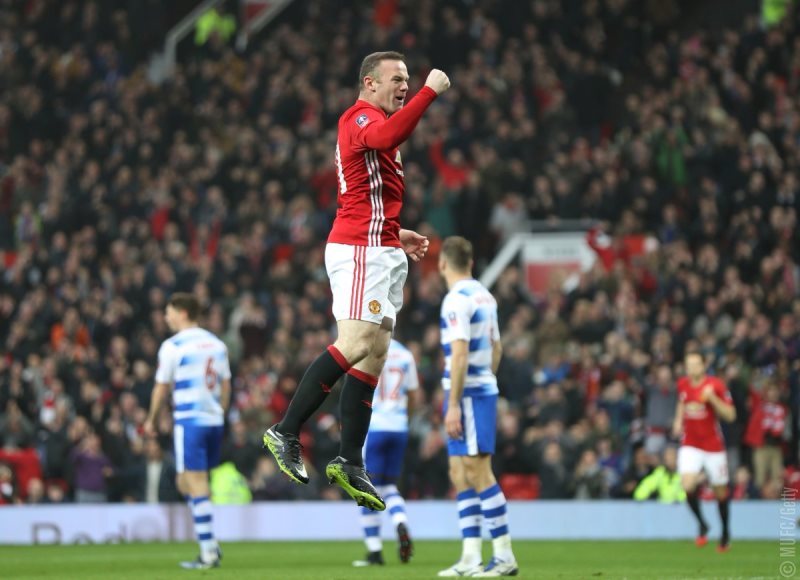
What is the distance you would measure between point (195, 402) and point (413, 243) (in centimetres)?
484

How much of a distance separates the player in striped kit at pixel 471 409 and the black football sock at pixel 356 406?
237 centimetres

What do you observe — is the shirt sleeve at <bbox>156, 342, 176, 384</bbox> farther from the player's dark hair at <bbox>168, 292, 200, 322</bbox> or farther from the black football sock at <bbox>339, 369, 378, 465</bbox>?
the black football sock at <bbox>339, 369, 378, 465</bbox>

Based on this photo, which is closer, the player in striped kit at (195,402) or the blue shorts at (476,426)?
the blue shorts at (476,426)

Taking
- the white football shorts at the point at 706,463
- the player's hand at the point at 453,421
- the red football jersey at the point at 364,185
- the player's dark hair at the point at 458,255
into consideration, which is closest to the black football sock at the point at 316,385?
the red football jersey at the point at 364,185

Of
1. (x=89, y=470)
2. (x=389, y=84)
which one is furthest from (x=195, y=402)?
(x=89, y=470)

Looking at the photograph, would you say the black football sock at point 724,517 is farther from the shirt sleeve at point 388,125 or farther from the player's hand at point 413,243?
the shirt sleeve at point 388,125

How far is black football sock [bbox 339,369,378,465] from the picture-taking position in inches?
341

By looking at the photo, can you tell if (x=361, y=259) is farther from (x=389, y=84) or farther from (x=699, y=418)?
(x=699, y=418)

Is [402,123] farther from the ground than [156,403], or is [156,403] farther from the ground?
[402,123]

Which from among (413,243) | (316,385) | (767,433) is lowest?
(767,433)

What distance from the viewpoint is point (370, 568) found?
1273 centimetres

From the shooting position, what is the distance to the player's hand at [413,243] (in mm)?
8969

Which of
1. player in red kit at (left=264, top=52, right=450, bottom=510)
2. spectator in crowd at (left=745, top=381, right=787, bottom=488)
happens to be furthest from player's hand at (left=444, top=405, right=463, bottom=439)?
spectator in crowd at (left=745, top=381, right=787, bottom=488)

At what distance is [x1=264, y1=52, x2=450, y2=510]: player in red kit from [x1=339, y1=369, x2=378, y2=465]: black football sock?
0.01 metres
